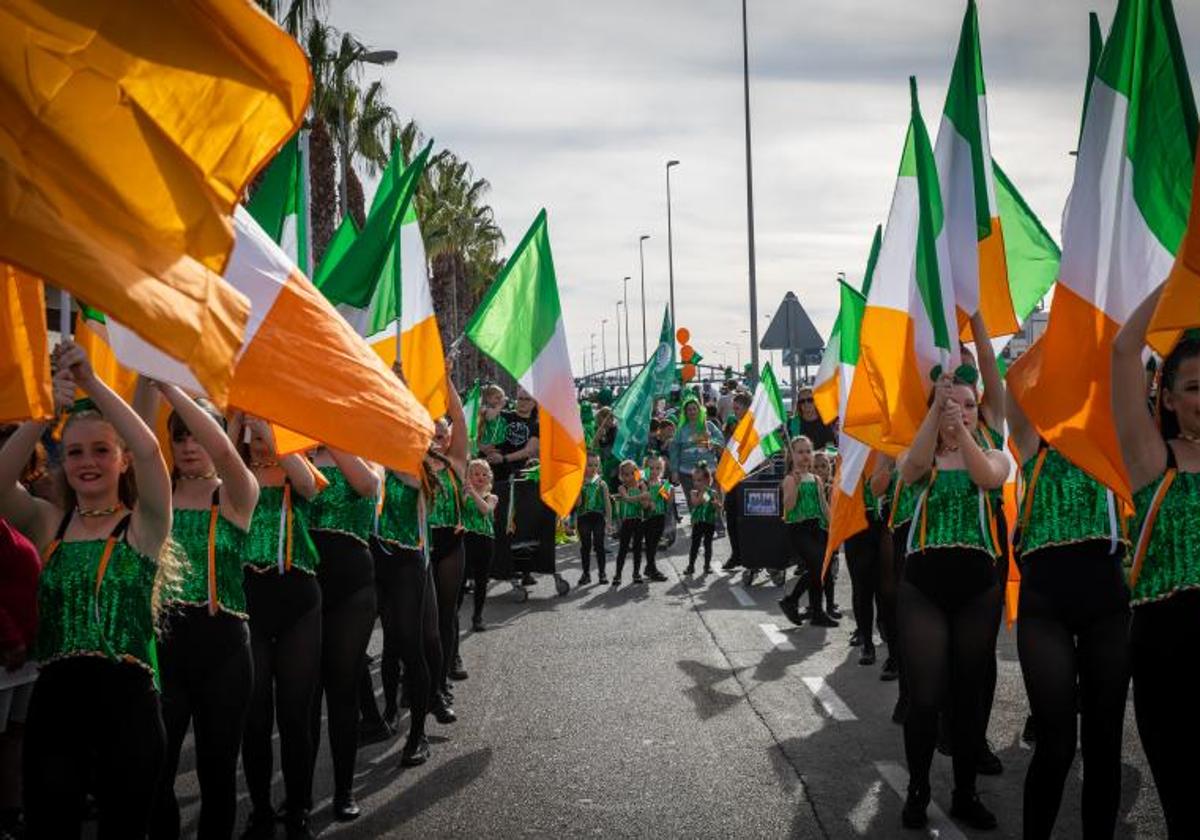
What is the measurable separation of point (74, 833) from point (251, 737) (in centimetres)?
155

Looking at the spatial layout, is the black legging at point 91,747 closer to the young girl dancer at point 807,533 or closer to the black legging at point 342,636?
the black legging at point 342,636

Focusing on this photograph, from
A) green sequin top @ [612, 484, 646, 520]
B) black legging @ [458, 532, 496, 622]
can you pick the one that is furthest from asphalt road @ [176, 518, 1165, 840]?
green sequin top @ [612, 484, 646, 520]

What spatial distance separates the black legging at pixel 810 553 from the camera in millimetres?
11547

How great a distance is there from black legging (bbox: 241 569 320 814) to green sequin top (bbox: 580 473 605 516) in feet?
34.9

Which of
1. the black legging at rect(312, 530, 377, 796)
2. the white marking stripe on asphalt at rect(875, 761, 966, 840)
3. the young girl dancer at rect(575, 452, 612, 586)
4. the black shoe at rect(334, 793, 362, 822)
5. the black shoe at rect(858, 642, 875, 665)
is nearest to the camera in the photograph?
the white marking stripe on asphalt at rect(875, 761, 966, 840)

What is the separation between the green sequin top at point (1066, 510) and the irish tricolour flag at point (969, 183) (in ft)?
4.38

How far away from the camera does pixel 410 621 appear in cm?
719

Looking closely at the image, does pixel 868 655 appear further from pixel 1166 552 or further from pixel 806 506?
pixel 1166 552

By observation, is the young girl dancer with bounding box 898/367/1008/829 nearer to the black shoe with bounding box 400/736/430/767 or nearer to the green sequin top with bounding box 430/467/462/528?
the black shoe with bounding box 400/736/430/767

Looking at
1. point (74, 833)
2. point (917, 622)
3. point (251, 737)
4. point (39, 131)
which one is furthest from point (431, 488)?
point (39, 131)

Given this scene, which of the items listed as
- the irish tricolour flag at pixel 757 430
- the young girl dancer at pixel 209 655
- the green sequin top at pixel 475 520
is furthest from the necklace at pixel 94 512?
the irish tricolour flag at pixel 757 430

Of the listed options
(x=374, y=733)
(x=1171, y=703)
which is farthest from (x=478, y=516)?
(x=1171, y=703)

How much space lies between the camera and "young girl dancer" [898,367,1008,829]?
5629 millimetres

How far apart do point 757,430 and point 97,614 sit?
11.6 metres
